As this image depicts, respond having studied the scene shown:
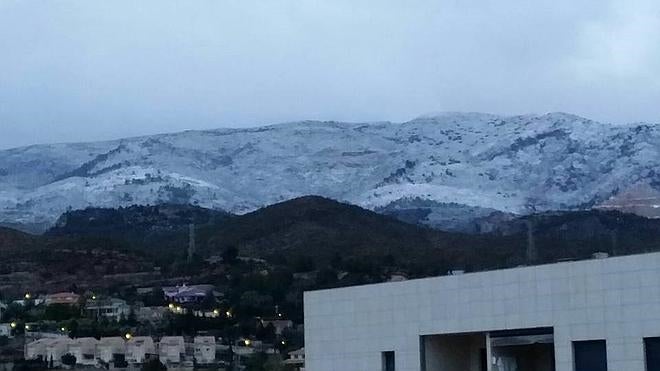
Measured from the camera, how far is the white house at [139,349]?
75125mm

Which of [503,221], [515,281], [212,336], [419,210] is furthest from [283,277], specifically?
[419,210]

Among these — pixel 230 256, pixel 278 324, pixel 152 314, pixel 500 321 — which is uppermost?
pixel 230 256

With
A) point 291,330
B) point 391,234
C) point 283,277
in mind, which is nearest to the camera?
point 291,330

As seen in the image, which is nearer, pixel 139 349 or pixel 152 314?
pixel 139 349

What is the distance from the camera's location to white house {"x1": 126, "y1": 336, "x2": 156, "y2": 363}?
246 feet

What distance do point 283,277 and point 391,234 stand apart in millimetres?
25771

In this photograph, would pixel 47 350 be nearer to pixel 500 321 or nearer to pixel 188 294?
pixel 188 294

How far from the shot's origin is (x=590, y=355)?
24578 millimetres

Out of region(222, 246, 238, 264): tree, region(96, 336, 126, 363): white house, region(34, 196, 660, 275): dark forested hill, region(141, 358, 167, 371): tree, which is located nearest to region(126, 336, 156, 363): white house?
region(96, 336, 126, 363): white house

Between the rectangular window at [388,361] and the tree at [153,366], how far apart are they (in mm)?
41655

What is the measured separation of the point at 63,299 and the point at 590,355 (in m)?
70.5

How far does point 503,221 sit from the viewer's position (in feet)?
470

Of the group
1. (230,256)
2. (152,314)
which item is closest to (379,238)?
(230,256)

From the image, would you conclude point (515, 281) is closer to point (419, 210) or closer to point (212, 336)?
point (212, 336)
